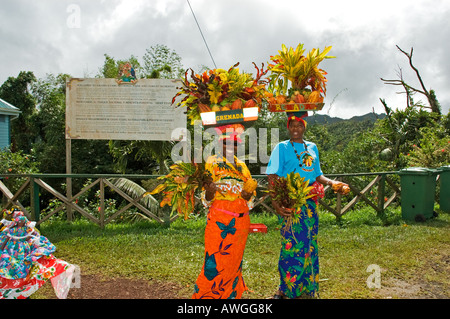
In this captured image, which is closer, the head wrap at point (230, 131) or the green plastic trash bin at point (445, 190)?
the head wrap at point (230, 131)

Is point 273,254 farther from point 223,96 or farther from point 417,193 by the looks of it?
A: point 417,193

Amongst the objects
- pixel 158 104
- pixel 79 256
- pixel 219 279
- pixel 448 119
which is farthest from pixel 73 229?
pixel 448 119

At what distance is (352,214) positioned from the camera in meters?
7.41

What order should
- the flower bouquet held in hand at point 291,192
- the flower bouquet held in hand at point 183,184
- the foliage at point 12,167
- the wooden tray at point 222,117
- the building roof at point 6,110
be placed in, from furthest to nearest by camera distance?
the building roof at point 6,110 < the foliage at point 12,167 < the flower bouquet held in hand at point 291,192 < the wooden tray at point 222,117 < the flower bouquet held in hand at point 183,184

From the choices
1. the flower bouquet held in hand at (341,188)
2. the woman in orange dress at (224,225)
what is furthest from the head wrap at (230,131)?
the flower bouquet held in hand at (341,188)

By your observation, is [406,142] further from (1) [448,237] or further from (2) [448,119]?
(1) [448,237]

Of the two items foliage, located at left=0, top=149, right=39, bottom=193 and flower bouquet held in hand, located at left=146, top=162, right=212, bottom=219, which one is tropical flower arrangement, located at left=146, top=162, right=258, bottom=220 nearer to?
flower bouquet held in hand, located at left=146, top=162, right=212, bottom=219

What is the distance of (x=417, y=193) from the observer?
22.6 ft

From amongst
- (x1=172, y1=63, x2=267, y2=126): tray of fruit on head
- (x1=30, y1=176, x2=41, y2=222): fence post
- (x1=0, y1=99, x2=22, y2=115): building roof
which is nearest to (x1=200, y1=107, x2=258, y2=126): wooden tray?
(x1=172, y1=63, x2=267, y2=126): tray of fruit on head

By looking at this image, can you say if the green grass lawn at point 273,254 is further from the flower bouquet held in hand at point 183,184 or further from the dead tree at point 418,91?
the dead tree at point 418,91

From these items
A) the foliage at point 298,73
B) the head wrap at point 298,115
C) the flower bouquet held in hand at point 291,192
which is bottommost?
the flower bouquet held in hand at point 291,192

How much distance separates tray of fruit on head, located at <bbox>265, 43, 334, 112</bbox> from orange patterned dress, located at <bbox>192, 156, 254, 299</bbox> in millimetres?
758

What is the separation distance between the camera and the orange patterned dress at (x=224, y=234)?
2510 mm

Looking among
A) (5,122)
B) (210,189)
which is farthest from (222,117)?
(5,122)
